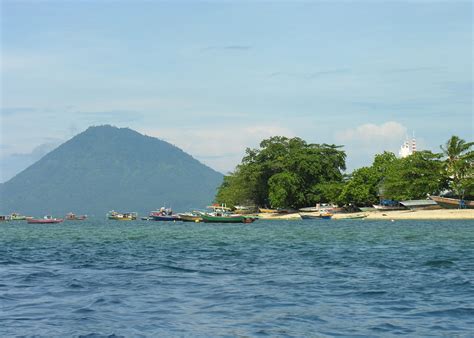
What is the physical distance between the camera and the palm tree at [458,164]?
113m

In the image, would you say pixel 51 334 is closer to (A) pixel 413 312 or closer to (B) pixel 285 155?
(A) pixel 413 312

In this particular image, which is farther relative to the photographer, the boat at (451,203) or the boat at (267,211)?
the boat at (267,211)

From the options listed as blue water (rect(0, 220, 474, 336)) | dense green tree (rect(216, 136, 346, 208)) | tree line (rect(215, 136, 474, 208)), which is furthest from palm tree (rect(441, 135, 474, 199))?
blue water (rect(0, 220, 474, 336))

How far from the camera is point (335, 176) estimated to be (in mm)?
134625

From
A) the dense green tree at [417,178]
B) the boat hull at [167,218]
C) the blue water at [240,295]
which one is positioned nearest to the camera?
the blue water at [240,295]

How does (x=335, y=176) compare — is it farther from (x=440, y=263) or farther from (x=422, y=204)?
(x=440, y=263)

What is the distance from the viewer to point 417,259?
3409 centimetres

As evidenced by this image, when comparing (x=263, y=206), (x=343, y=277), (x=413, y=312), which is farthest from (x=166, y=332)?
(x=263, y=206)

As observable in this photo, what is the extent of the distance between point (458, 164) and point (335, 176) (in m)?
27.1

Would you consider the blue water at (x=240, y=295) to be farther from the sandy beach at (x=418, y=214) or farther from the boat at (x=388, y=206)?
the boat at (x=388, y=206)

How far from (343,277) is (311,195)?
344 ft

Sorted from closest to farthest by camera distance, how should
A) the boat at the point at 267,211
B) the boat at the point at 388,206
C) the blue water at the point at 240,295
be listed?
the blue water at the point at 240,295, the boat at the point at 388,206, the boat at the point at 267,211

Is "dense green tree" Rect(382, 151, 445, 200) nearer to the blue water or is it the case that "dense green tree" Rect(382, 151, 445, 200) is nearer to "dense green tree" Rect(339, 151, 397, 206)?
"dense green tree" Rect(339, 151, 397, 206)

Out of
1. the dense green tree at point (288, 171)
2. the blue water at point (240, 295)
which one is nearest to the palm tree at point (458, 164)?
the dense green tree at point (288, 171)
